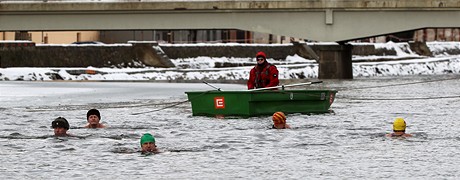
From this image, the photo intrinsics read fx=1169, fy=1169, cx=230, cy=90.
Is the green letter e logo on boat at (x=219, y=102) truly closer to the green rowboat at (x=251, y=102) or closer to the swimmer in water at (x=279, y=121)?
the green rowboat at (x=251, y=102)

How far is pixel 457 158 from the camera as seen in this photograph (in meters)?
21.6

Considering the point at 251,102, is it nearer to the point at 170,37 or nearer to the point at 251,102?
the point at 251,102

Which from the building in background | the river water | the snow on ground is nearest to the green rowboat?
the river water

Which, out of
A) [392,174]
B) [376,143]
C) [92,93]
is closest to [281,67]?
[92,93]

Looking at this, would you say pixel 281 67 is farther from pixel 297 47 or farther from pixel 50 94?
pixel 50 94

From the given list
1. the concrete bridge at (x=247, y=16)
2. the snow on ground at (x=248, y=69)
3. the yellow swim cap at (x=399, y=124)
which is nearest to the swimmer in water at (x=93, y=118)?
the yellow swim cap at (x=399, y=124)

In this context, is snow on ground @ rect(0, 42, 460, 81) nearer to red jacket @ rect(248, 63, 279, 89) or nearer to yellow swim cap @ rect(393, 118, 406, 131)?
red jacket @ rect(248, 63, 279, 89)

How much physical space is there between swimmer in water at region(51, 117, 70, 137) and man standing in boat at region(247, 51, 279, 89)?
7.58 meters

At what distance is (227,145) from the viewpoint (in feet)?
78.6

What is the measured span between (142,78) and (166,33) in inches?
1387

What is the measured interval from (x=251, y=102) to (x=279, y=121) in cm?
327

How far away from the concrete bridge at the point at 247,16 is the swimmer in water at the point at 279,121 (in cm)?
3503

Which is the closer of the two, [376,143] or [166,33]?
[376,143]

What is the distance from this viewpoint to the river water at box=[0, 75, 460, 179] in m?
19.7
